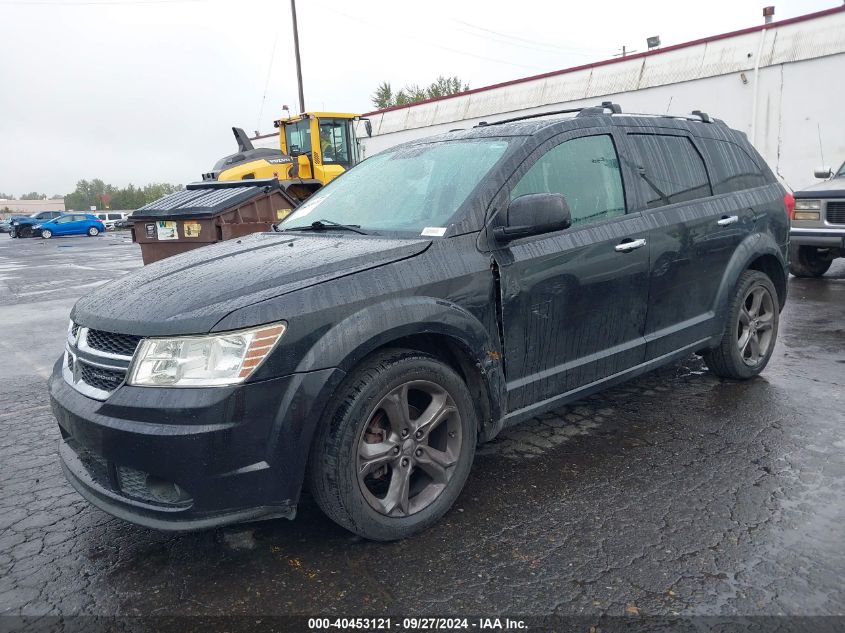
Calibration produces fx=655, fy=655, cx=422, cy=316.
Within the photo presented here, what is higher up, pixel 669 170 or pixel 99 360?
pixel 669 170

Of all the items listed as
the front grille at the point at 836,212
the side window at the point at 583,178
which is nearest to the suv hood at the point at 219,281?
the side window at the point at 583,178

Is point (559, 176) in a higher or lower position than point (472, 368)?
higher

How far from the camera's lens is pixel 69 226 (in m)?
39.3

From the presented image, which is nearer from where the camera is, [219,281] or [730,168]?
[219,281]

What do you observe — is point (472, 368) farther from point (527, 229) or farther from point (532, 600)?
point (532, 600)

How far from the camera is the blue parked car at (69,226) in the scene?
38.6 meters

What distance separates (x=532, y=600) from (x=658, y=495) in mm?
1059

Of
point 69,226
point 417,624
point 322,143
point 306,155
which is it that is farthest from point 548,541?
point 69,226

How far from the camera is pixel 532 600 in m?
2.36

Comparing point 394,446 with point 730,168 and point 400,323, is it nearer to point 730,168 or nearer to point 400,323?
point 400,323

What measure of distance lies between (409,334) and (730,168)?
302cm

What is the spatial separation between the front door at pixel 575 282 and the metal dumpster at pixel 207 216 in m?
5.68

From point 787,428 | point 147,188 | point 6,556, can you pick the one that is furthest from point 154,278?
point 147,188

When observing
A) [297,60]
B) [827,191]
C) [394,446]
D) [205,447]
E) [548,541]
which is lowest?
[548,541]
